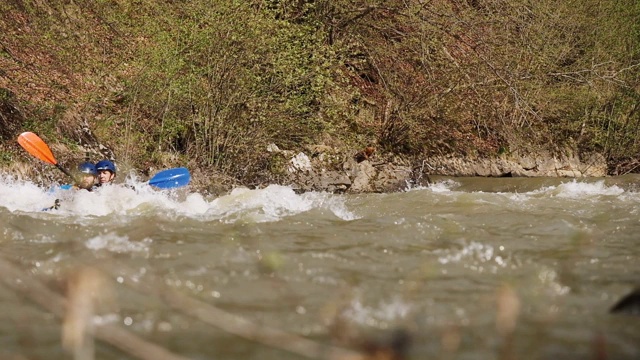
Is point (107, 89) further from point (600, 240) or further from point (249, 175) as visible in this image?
point (600, 240)

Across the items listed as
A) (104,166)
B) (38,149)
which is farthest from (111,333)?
(38,149)

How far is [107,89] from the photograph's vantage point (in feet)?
33.4

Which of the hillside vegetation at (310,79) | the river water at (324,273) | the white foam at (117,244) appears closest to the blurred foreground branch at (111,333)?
the river water at (324,273)

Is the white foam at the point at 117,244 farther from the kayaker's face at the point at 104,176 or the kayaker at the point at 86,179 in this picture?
the kayaker's face at the point at 104,176

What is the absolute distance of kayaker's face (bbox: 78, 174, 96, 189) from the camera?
7176 millimetres

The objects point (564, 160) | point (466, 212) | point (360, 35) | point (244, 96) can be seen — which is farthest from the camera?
point (564, 160)

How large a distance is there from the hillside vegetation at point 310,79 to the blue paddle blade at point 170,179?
142cm

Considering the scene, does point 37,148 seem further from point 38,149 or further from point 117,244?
point 117,244

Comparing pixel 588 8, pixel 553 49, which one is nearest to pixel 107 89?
pixel 553 49

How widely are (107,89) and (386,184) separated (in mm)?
4504

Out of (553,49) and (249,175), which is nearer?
(249,175)

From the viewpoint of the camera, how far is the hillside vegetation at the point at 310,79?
9.20 m

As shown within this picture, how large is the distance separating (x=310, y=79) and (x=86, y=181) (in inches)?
149

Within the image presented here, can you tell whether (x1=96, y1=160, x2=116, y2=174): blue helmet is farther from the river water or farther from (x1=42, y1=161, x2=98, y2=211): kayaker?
the river water
